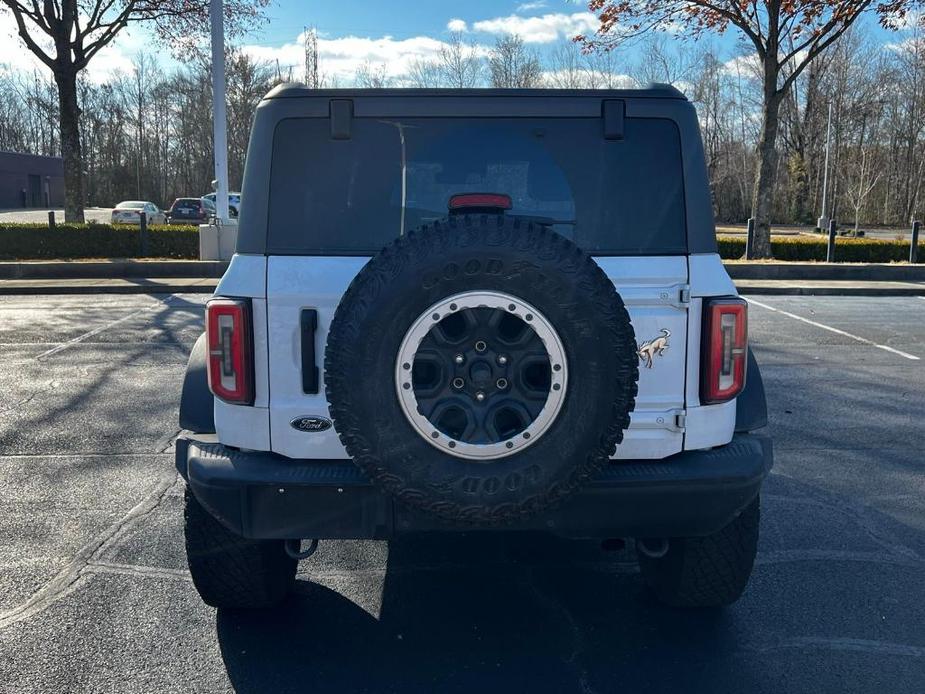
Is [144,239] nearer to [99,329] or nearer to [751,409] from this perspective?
[99,329]

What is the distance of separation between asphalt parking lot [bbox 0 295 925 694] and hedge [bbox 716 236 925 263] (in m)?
16.2

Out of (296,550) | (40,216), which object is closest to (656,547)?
(296,550)

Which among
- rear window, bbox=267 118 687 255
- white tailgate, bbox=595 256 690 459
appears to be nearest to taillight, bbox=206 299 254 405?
rear window, bbox=267 118 687 255

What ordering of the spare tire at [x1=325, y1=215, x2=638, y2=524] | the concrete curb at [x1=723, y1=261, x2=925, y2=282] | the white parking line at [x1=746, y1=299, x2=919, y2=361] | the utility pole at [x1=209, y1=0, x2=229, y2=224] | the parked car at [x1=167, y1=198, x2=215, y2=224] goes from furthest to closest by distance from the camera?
the parked car at [x1=167, y1=198, x2=215, y2=224]
the concrete curb at [x1=723, y1=261, x2=925, y2=282]
the utility pole at [x1=209, y1=0, x2=229, y2=224]
the white parking line at [x1=746, y1=299, x2=919, y2=361]
the spare tire at [x1=325, y1=215, x2=638, y2=524]

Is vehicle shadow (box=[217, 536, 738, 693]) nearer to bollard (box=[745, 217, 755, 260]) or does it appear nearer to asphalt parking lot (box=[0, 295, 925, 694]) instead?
asphalt parking lot (box=[0, 295, 925, 694])

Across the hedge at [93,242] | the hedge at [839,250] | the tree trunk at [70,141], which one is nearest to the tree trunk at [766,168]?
the hedge at [839,250]

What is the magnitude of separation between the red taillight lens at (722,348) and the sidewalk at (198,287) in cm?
1296

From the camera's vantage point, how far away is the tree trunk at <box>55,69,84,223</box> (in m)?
21.3

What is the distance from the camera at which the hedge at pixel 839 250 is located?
70.4 ft

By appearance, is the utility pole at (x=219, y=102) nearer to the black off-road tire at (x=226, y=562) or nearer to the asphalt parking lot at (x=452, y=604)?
the asphalt parking lot at (x=452, y=604)

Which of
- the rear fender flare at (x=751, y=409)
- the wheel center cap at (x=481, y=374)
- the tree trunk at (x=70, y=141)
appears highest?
the tree trunk at (x=70, y=141)

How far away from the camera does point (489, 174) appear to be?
311 cm

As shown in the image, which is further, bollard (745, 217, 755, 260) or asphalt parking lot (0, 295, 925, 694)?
bollard (745, 217, 755, 260)

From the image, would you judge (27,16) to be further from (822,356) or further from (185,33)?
(822,356)
